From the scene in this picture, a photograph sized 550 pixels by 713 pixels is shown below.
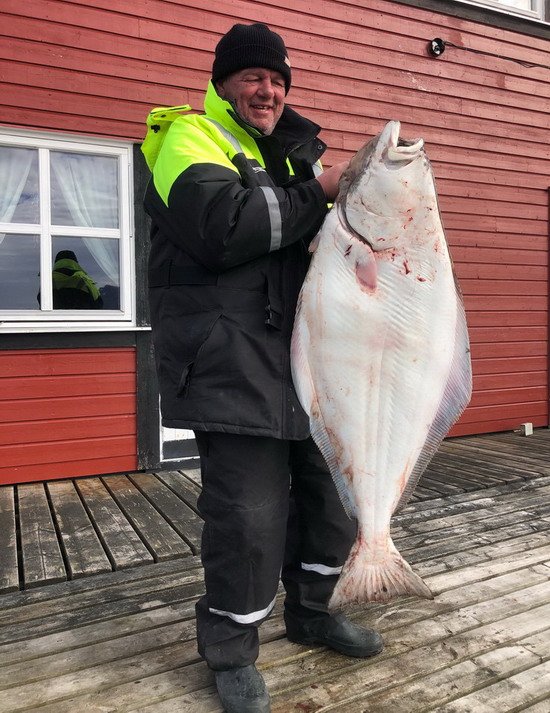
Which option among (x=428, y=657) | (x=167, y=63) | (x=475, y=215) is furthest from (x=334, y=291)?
(x=475, y=215)

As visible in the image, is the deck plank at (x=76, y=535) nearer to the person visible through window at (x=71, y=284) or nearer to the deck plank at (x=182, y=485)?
the deck plank at (x=182, y=485)

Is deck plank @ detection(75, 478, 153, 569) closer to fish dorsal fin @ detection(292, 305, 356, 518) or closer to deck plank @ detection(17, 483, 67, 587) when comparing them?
deck plank @ detection(17, 483, 67, 587)

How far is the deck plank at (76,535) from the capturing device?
3123 millimetres

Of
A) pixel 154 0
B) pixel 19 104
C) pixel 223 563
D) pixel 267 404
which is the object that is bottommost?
pixel 223 563

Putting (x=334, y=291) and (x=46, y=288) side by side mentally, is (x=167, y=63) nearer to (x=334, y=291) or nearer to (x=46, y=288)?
(x=46, y=288)

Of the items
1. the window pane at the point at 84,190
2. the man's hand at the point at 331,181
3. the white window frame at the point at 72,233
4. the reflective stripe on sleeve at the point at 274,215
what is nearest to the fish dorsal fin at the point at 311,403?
the reflective stripe on sleeve at the point at 274,215

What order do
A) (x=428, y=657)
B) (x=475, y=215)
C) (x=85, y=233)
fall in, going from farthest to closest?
(x=475, y=215)
(x=85, y=233)
(x=428, y=657)

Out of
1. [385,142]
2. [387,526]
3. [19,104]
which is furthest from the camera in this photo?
[19,104]

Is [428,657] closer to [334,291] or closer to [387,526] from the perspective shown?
[387,526]

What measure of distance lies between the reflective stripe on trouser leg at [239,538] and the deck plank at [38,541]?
1324 millimetres

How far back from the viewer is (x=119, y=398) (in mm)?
5012

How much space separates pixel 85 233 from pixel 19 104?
1013 mm

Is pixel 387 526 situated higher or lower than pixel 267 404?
lower

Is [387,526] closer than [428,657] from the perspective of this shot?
Yes
